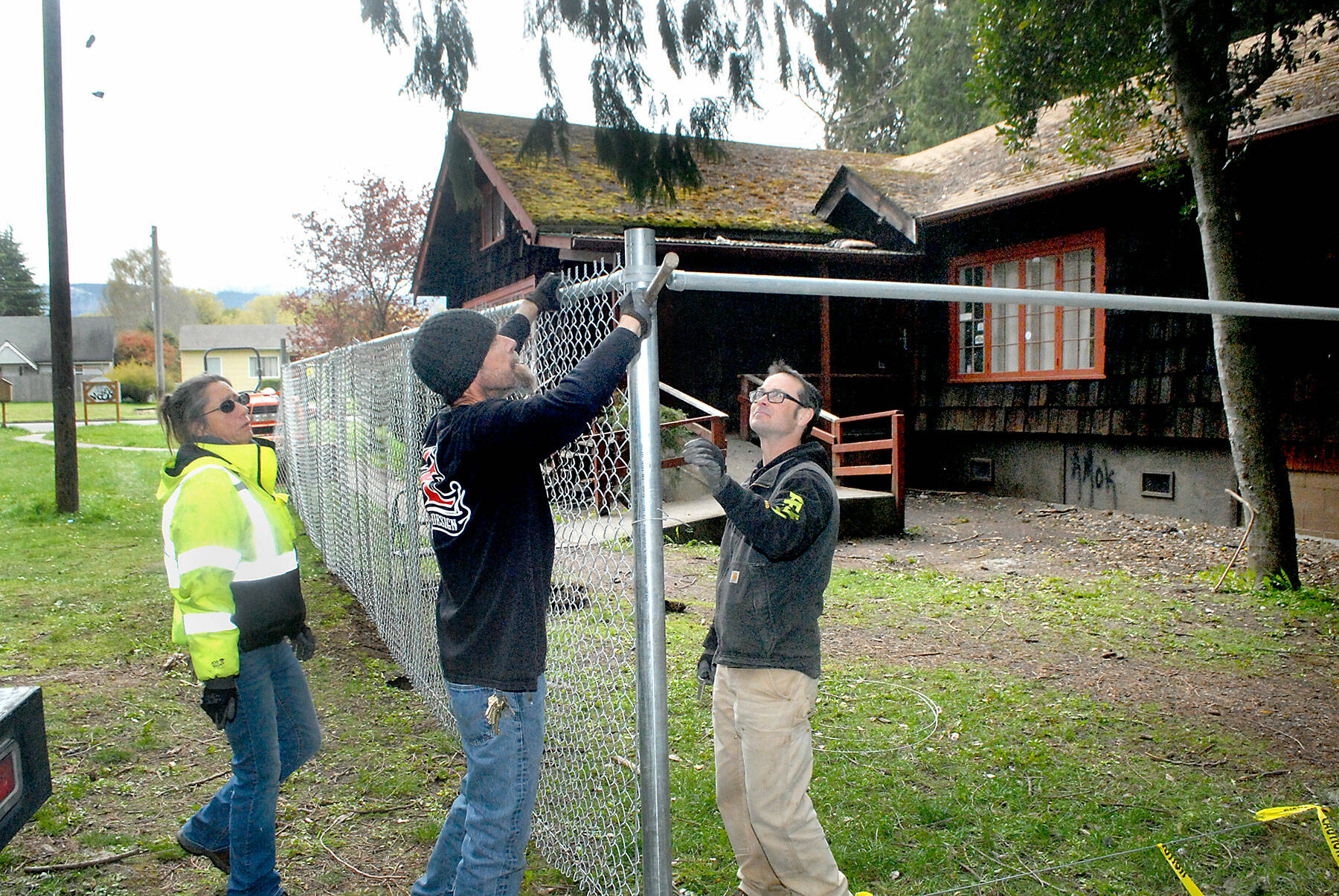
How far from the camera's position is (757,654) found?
2.53 m

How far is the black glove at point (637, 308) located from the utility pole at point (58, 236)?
10.9 metres

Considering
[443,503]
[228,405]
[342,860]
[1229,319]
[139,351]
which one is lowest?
[342,860]

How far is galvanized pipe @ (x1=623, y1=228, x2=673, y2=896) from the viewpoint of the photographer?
2.07 meters

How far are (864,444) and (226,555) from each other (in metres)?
8.34

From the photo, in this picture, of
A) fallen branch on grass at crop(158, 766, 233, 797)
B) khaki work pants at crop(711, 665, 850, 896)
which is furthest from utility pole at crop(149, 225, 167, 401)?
khaki work pants at crop(711, 665, 850, 896)

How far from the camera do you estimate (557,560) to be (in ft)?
12.6

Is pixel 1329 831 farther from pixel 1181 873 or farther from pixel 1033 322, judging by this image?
pixel 1033 322

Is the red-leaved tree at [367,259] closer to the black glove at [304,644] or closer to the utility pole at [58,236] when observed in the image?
the utility pole at [58,236]

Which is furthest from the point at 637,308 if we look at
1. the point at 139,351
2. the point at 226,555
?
the point at 139,351

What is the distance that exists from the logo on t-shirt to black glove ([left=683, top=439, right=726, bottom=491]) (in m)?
0.55

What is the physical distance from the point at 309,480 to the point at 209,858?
6785mm

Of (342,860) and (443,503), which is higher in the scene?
(443,503)

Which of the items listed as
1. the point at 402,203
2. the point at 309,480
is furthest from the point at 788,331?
the point at 402,203

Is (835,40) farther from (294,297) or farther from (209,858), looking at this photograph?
(294,297)
